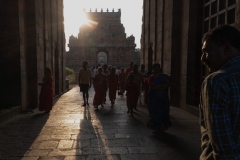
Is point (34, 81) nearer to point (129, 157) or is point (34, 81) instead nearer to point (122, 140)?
point (122, 140)

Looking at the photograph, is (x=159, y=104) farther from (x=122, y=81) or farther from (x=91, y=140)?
(x=122, y=81)

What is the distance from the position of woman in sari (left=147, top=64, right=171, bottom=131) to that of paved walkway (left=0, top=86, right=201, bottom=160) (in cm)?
21

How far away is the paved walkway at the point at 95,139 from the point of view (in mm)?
4113

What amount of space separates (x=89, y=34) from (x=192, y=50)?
164ft

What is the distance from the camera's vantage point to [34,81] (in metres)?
8.71

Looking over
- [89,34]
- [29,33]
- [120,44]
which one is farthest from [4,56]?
[89,34]

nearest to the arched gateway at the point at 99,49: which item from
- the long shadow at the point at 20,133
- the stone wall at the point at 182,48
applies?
the stone wall at the point at 182,48

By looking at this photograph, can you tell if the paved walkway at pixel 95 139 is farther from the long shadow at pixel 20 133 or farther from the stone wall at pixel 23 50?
the stone wall at pixel 23 50

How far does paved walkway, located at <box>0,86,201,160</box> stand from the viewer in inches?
162

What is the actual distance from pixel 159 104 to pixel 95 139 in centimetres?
170

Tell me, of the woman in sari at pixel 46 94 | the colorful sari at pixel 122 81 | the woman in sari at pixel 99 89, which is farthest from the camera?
the colorful sari at pixel 122 81

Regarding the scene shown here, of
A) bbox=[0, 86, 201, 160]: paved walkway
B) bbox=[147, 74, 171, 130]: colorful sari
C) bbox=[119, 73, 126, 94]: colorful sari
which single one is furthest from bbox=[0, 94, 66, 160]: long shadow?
bbox=[119, 73, 126, 94]: colorful sari

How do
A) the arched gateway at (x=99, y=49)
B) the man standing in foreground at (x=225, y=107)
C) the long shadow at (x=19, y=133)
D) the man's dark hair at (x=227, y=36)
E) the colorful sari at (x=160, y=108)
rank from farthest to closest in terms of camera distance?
1. the arched gateway at (x=99, y=49)
2. the colorful sari at (x=160, y=108)
3. the long shadow at (x=19, y=133)
4. the man's dark hair at (x=227, y=36)
5. the man standing in foreground at (x=225, y=107)

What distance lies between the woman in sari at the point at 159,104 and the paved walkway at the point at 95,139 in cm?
21
